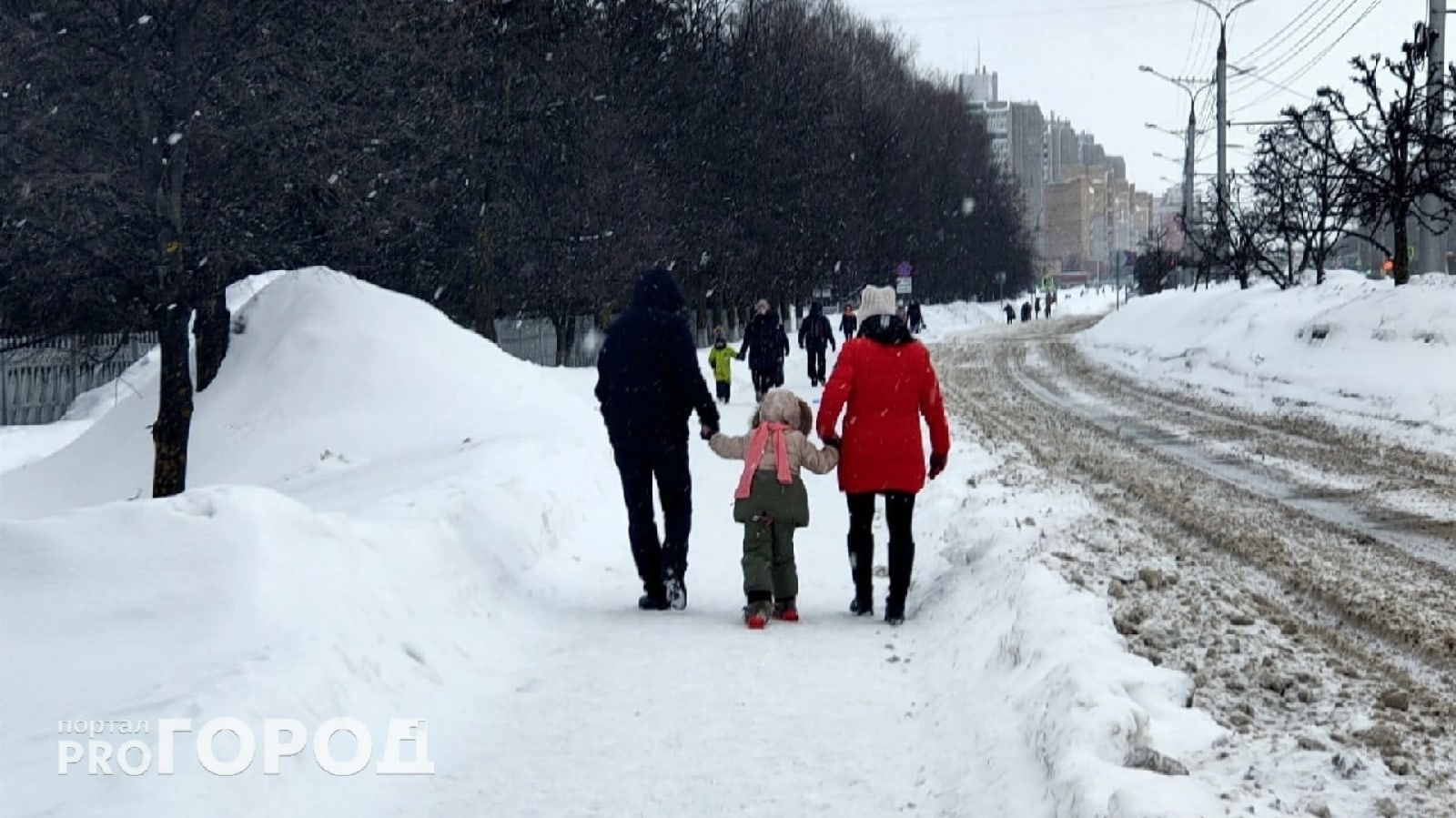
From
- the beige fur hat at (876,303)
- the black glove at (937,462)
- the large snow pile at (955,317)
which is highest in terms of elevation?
the beige fur hat at (876,303)

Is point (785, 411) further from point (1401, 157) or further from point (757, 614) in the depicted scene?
point (1401, 157)

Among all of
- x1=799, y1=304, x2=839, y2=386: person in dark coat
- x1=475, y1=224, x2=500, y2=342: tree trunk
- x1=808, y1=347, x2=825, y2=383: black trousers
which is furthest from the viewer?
x1=475, y1=224, x2=500, y2=342: tree trunk

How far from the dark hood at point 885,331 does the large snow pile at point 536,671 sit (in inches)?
56.8

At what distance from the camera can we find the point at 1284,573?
27.7 feet

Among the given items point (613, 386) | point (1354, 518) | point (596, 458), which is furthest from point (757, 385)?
point (613, 386)

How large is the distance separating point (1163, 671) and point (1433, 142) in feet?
66.9

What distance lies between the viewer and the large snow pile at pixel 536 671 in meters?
4.96

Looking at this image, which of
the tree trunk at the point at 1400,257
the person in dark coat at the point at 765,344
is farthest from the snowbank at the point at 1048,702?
the tree trunk at the point at 1400,257

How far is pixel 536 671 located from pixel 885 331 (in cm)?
268

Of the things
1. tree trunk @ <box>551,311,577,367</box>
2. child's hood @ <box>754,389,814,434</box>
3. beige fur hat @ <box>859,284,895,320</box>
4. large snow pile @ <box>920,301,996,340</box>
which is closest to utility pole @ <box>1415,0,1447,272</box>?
beige fur hat @ <box>859,284,895,320</box>

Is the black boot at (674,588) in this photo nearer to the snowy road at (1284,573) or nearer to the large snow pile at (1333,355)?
the snowy road at (1284,573)

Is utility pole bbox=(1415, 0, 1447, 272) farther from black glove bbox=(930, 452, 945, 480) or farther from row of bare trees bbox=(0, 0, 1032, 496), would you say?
black glove bbox=(930, 452, 945, 480)

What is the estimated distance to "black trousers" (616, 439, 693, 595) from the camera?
8.31m

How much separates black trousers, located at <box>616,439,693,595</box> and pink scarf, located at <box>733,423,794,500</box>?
435 mm
